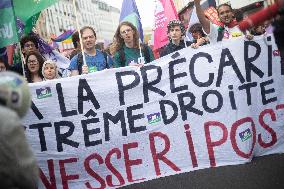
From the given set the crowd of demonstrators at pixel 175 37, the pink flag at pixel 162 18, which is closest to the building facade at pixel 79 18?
the pink flag at pixel 162 18

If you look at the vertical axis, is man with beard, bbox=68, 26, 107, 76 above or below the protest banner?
above

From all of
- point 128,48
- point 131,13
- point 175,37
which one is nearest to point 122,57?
point 128,48

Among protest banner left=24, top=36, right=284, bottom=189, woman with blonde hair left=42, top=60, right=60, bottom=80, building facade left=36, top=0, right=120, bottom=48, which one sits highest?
building facade left=36, top=0, right=120, bottom=48

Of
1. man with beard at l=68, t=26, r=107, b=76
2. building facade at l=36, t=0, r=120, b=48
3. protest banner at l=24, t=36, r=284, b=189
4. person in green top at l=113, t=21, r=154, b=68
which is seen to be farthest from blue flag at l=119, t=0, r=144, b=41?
building facade at l=36, t=0, r=120, b=48

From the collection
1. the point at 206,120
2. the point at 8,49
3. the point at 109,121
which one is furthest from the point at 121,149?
the point at 8,49

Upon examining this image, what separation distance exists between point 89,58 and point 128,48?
0.59 metres

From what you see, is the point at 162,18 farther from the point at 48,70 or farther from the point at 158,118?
the point at 158,118

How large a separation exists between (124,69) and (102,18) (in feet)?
407

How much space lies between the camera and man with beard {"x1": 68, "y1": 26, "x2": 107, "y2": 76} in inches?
223

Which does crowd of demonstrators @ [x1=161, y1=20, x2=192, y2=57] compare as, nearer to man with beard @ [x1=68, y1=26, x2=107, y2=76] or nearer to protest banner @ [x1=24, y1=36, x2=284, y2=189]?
man with beard @ [x1=68, y1=26, x2=107, y2=76]

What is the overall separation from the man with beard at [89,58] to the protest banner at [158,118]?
0.97m

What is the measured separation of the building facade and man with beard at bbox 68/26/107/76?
1124 inches

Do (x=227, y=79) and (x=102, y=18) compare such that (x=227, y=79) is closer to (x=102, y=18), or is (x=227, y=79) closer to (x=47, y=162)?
(x=47, y=162)

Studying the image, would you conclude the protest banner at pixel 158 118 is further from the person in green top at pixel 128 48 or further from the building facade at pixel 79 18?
the building facade at pixel 79 18
